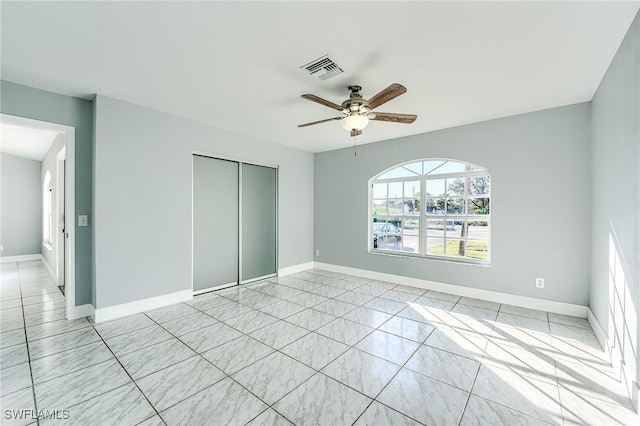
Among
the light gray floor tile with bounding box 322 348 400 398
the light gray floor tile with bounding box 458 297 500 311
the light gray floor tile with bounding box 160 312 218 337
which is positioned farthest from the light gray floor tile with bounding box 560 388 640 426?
the light gray floor tile with bounding box 160 312 218 337

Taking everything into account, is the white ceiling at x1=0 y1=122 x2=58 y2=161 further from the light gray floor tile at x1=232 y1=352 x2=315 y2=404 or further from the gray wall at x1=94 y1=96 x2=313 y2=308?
the light gray floor tile at x1=232 y1=352 x2=315 y2=404

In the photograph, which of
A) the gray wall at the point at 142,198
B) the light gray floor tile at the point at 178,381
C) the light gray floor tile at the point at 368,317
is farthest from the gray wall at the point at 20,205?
the light gray floor tile at the point at 368,317

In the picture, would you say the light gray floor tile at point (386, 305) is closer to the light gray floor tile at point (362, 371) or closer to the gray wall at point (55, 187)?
the light gray floor tile at point (362, 371)

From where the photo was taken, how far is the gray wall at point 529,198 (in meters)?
3.20

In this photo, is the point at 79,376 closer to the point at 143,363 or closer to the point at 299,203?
the point at 143,363

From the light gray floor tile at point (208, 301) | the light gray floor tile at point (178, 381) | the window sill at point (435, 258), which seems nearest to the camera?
the light gray floor tile at point (178, 381)

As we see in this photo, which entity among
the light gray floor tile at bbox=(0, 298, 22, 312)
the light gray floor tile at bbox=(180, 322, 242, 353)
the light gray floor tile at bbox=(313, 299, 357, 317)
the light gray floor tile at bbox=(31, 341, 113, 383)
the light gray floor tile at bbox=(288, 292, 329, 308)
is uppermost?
the light gray floor tile at bbox=(0, 298, 22, 312)

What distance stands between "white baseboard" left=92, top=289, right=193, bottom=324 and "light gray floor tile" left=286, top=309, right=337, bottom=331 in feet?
5.46

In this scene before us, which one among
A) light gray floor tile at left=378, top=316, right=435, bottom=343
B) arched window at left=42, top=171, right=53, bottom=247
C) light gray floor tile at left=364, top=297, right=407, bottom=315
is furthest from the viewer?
arched window at left=42, top=171, right=53, bottom=247

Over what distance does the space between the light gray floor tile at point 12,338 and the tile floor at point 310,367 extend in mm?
19

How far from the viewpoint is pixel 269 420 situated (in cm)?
162

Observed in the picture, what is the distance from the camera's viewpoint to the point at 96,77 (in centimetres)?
262

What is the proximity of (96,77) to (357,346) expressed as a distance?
3.70 m

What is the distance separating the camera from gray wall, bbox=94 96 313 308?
10.0 ft
